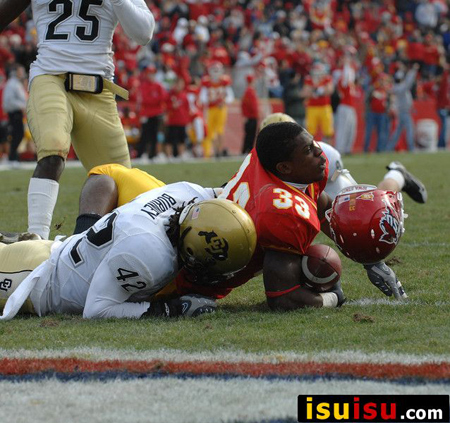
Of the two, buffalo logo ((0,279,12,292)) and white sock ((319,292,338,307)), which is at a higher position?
buffalo logo ((0,279,12,292))

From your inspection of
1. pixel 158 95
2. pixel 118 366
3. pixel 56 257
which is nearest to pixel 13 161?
pixel 158 95

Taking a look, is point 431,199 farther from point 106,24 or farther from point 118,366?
point 118,366

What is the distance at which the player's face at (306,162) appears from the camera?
416cm

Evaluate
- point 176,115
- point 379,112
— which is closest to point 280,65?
point 379,112

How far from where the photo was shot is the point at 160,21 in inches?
885

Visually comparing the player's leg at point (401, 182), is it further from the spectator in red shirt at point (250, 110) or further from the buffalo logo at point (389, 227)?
the spectator in red shirt at point (250, 110)

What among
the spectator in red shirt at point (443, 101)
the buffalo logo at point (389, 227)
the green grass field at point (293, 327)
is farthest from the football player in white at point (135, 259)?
the spectator in red shirt at point (443, 101)

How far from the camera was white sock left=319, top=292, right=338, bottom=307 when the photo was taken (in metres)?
4.14

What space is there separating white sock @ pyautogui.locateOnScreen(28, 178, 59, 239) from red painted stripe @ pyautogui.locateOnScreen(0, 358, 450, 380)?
2.04m

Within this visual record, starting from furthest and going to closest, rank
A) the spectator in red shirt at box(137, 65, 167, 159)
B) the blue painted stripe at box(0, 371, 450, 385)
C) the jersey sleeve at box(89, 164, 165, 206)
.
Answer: the spectator in red shirt at box(137, 65, 167, 159) → the jersey sleeve at box(89, 164, 165, 206) → the blue painted stripe at box(0, 371, 450, 385)

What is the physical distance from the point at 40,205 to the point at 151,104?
12545 mm

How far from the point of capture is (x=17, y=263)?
422 cm

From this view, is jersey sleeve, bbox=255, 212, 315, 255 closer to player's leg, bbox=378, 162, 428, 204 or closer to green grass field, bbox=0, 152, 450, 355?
green grass field, bbox=0, 152, 450, 355

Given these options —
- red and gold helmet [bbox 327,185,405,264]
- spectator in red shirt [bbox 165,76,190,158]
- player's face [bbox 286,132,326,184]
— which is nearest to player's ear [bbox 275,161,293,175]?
player's face [bbox 286,132,326,184]
